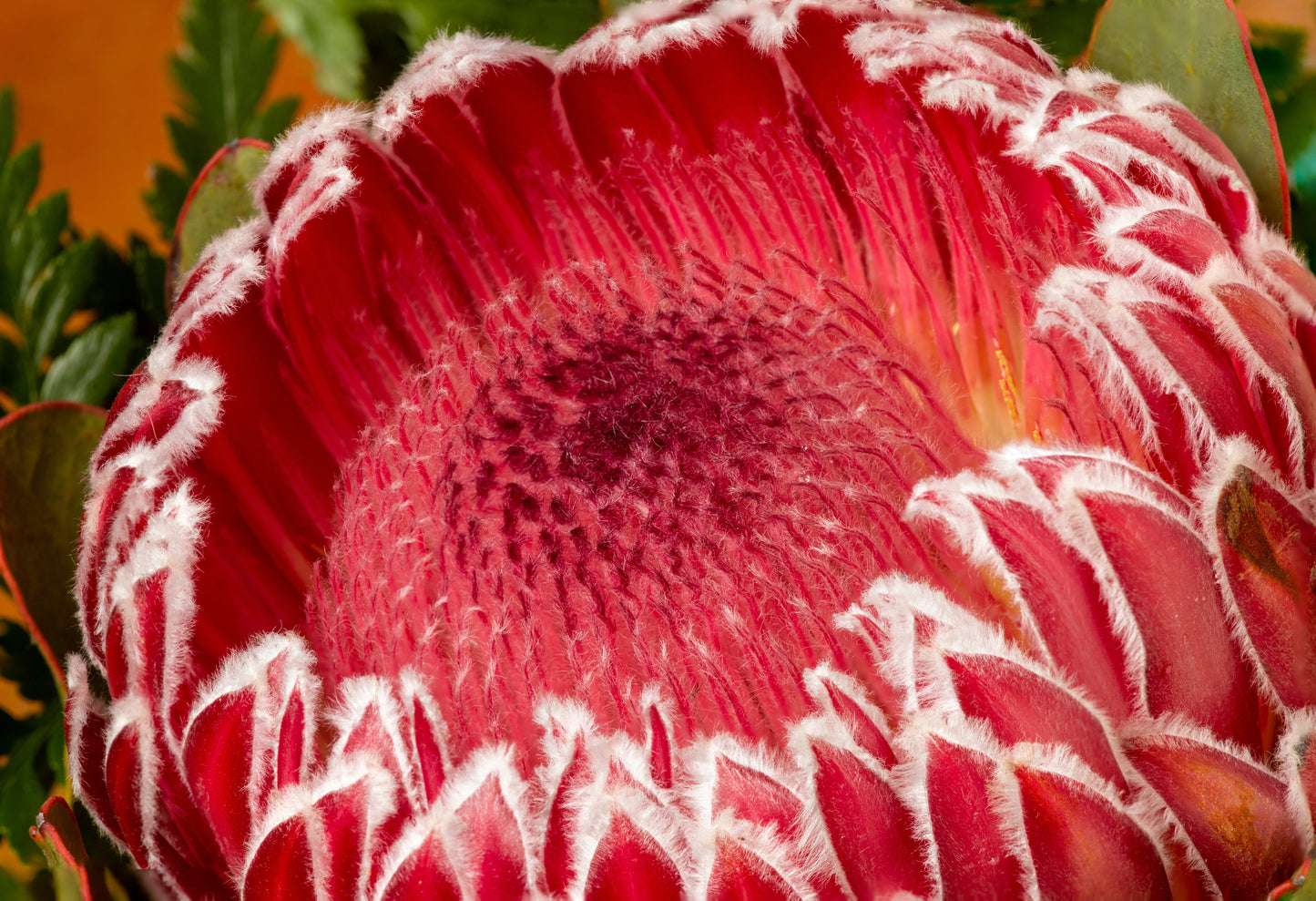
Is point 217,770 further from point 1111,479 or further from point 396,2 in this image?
point 396,2

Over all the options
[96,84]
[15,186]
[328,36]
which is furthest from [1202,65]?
[96,84]

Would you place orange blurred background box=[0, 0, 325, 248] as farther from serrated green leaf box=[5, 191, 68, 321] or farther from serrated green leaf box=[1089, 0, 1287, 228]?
serrated green leaf box=[1089, 0, 1287, 228]

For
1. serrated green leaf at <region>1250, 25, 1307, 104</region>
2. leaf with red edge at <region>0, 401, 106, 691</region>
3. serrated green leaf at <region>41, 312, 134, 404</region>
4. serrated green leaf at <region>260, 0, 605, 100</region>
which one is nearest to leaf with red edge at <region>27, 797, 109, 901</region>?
leaf with red edge at <region>0, 401, 106, 691</region>

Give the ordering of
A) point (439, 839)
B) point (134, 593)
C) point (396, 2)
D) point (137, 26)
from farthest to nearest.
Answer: point (137, 26) → point (396, 2) → point (134, 593) → point (439, 839)

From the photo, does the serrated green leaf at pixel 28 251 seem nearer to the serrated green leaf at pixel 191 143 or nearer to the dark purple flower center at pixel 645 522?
the serrated green leaf at pixel 191 143

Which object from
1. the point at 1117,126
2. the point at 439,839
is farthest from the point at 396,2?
the point at 439,839

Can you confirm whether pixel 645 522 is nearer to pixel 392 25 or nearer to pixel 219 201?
pixel 219 201

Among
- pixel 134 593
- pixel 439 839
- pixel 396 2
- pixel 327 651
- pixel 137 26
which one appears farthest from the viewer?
pixel 137 26
